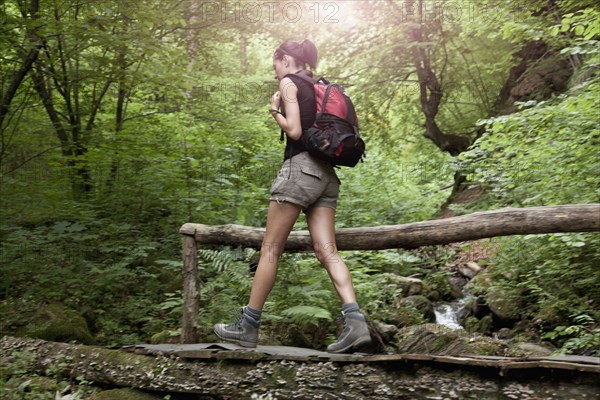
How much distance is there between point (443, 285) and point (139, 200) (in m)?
6.94

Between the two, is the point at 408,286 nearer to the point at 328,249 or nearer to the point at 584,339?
the point at 584,339

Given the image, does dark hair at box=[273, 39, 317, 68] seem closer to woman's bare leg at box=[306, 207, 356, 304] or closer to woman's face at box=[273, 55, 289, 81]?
woman's face at box=[273, 55, 289, 81]

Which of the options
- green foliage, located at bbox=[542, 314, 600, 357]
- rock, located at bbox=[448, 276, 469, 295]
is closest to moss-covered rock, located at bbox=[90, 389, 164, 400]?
green foliage, located at bbox=[542, 314, 600, 357]

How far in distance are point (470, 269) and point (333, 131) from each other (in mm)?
9469

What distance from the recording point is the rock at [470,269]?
1199 cm

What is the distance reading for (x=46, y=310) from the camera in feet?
21.0

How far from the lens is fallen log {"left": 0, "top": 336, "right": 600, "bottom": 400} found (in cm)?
318

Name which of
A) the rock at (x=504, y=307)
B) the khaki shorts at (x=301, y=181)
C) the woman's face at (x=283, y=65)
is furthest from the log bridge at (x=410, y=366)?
the rock at (x=504, y=307)

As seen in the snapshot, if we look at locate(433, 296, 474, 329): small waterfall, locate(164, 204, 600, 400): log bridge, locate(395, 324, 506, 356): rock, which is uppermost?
locate(164, 204, 600, 400): log bridge

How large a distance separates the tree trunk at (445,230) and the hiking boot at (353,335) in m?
0.69

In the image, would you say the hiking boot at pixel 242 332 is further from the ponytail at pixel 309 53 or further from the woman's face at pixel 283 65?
the ponytail at pixel 309 53

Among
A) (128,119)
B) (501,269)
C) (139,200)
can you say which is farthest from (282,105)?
(128,119)

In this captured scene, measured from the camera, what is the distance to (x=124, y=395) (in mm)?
4230

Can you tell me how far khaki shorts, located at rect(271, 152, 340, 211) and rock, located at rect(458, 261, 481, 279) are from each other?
8.95 meters
